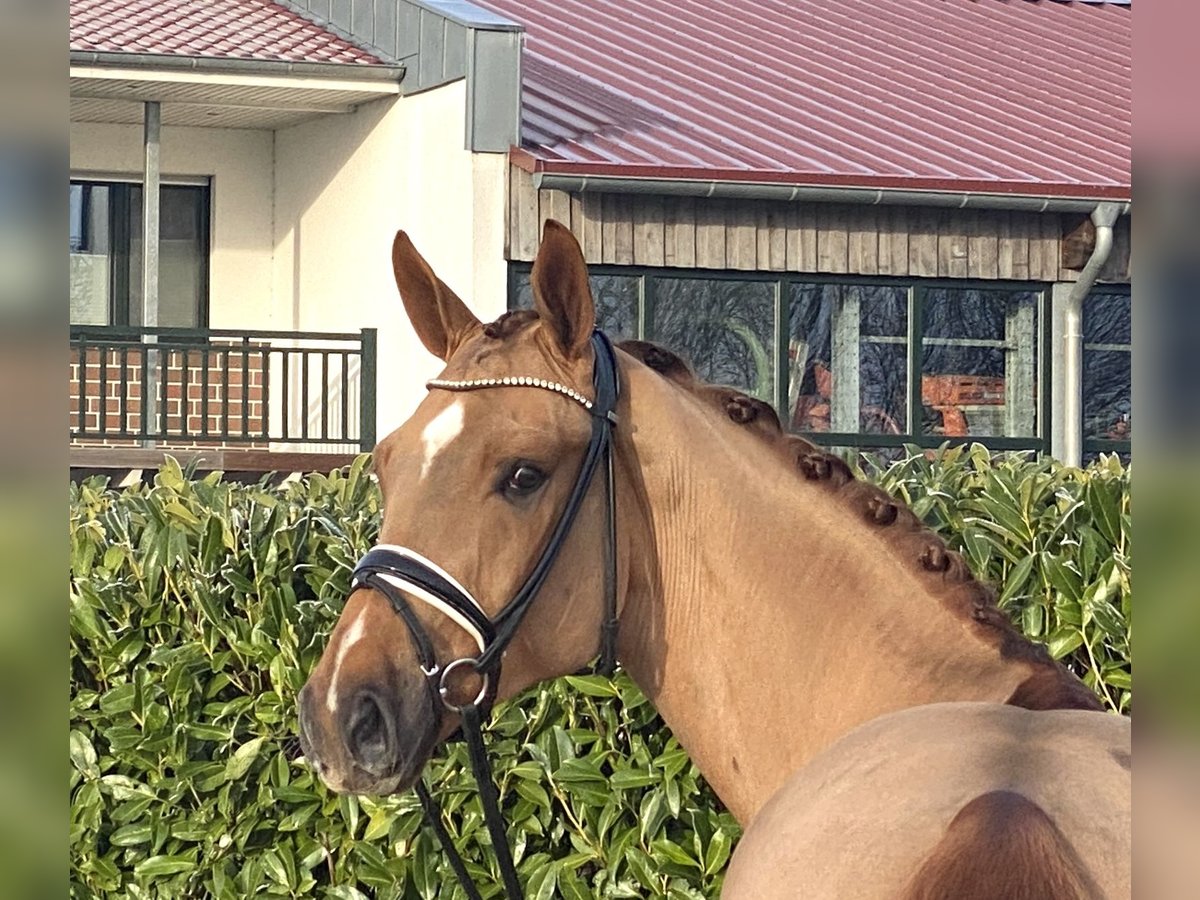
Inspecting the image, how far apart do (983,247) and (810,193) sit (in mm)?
2068

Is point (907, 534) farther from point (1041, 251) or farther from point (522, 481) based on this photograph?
point (1041, 251)

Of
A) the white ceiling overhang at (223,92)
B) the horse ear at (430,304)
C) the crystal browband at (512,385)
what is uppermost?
the white ceiling overhang at (223,92)

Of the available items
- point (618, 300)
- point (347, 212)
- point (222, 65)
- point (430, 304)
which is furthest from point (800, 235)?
point (430, 304)

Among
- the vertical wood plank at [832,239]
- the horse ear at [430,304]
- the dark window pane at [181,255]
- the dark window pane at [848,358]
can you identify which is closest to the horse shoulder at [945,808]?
the horse ear at [430,304]

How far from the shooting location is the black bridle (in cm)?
254

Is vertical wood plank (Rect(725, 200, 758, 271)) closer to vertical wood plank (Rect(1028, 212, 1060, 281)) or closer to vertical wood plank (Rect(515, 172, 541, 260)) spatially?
vertical wood plank (Rect(515, 172, 541, 260))

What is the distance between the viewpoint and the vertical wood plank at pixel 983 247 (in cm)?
1606

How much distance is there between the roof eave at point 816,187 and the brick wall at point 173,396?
3.28 meters

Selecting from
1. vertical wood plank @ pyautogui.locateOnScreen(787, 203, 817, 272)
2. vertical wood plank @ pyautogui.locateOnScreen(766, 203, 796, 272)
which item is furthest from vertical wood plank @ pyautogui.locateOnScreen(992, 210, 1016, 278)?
vertical wood plank @ pyautogui.locateOnScreen(766, 203, 796, 272)

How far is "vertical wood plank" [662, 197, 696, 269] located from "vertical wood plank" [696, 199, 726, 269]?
0.06 meters

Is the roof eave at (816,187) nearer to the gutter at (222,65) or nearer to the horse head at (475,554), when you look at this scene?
the gutter at (222,65)
